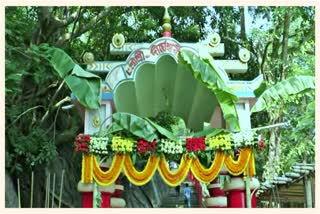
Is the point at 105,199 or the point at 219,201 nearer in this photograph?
the point at 105,199

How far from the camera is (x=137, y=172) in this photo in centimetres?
621

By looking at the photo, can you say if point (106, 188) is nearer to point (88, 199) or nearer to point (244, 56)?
point (88, 199)

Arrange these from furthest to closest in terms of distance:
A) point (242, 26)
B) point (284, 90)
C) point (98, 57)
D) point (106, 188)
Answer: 1. point (242, 26)
2. point (98, 57)
3. point (284, 90)
4. point (106, 188)

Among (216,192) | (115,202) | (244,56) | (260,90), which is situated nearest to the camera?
(260,90)

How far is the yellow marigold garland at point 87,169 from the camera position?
6109 mm

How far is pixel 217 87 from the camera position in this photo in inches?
245

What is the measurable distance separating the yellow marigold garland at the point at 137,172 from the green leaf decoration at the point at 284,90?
5.34 ft

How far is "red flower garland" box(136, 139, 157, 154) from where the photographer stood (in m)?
6.14

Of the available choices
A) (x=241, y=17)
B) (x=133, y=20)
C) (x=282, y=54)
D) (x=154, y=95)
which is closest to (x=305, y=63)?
(x=282, y=54)

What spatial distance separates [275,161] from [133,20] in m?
4.43

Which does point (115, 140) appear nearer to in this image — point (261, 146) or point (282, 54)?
point (261, 146)

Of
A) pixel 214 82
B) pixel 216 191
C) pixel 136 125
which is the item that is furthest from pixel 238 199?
pixel 136 125

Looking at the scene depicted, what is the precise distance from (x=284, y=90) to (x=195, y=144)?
5.12ft

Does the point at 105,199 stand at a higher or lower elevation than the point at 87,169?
lower
